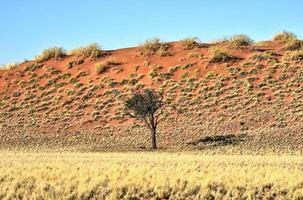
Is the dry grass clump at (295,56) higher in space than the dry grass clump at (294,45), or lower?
lower

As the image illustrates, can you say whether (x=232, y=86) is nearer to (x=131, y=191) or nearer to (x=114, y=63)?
(x=114, y=63)

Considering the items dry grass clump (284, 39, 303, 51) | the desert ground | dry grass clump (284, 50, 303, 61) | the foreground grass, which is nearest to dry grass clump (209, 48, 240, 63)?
the desert ground

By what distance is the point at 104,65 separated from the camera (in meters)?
74.6

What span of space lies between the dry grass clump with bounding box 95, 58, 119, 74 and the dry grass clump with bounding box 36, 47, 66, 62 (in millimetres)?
10890

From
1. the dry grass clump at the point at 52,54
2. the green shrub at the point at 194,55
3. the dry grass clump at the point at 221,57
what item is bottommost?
the dry grass clump at the point at 221,57

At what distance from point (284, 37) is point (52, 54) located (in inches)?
1400

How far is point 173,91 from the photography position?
6366 centimetres

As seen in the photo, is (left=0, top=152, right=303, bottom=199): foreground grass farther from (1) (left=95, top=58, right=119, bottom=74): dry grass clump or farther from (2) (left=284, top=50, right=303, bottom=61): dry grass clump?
(1) (left=95, top=58, right=119, bottom=74): dry grass clump

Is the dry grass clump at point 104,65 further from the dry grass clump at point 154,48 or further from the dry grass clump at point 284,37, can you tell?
the dry grass clump at point 284,37

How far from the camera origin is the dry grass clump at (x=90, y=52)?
8100cm

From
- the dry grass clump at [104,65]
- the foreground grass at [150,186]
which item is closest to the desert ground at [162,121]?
the foreground grass at [150,186]

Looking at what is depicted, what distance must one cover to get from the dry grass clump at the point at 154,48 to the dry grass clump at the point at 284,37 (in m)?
16.0

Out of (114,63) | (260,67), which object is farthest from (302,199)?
(114,63)

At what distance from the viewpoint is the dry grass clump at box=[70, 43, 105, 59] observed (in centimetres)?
8100
